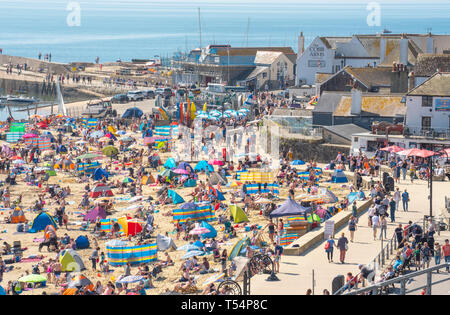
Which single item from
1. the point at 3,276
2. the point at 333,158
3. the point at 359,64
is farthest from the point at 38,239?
the point at 359,64

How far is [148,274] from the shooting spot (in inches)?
866

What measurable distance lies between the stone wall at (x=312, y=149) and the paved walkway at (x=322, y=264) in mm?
12374

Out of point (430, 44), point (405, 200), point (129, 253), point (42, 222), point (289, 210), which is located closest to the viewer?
point (129, 253)

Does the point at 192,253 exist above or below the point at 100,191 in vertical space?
below

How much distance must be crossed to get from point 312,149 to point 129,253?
1902 cm

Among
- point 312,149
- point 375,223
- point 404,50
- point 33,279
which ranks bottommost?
point 33,279

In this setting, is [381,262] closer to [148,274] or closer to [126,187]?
[148,274]

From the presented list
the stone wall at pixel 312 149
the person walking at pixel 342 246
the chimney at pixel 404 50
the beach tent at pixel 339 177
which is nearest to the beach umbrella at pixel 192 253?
the person walking at pixel 342 246

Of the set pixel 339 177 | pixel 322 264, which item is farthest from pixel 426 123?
pixel 322 264

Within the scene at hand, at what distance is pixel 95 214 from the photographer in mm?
29188

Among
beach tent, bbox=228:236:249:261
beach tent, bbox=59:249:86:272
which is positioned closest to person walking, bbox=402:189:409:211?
beach tent, bbox=228:236:249:261

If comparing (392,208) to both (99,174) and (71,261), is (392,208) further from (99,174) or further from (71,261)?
(99,174)

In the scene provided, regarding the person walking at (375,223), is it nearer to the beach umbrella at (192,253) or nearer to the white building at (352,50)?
the beach umbrella at (192,253)

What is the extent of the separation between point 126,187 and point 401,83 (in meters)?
19.7
